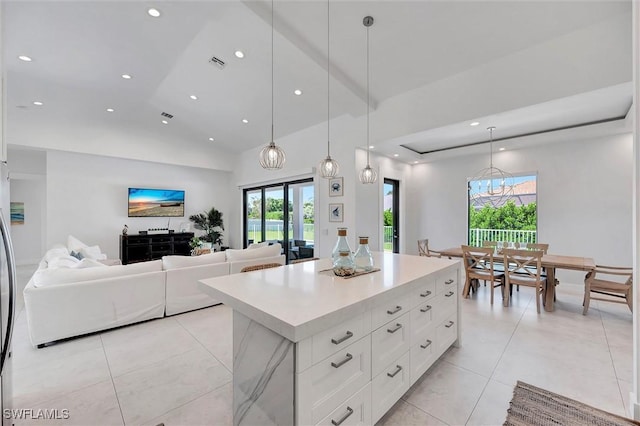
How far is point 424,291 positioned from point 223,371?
1867 millimetres

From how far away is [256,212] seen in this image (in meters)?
7.74

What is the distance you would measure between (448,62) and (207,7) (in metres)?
3.11

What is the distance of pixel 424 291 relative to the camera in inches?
82.0

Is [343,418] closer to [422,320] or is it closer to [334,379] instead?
[334,379]

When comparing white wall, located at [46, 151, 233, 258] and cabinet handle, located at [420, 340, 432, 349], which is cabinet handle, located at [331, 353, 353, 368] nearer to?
cabinet handle, located at [420, 340, 432, 349]

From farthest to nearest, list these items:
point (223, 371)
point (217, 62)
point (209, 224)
A: point (209, 224)
point (217, 62)
point (223, 371)

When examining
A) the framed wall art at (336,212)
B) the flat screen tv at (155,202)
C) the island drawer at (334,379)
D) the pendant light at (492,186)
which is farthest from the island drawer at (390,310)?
the flat screen tv at (155,202)

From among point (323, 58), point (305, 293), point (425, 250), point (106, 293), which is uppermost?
point (323, 58)

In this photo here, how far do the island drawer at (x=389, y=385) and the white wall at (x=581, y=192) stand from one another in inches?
193

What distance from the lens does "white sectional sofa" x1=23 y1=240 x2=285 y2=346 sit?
2742 mm

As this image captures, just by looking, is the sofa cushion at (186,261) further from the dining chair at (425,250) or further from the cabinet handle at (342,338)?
the dining chair at (425,250)

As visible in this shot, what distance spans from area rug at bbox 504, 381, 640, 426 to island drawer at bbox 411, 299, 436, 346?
700 mm

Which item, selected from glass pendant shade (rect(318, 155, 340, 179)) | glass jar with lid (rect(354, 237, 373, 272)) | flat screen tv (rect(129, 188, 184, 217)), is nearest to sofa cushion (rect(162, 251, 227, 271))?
glass pendant shade (rect(318, 155, 340, 179))

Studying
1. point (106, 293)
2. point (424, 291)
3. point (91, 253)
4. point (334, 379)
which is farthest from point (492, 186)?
point (91, 253)
